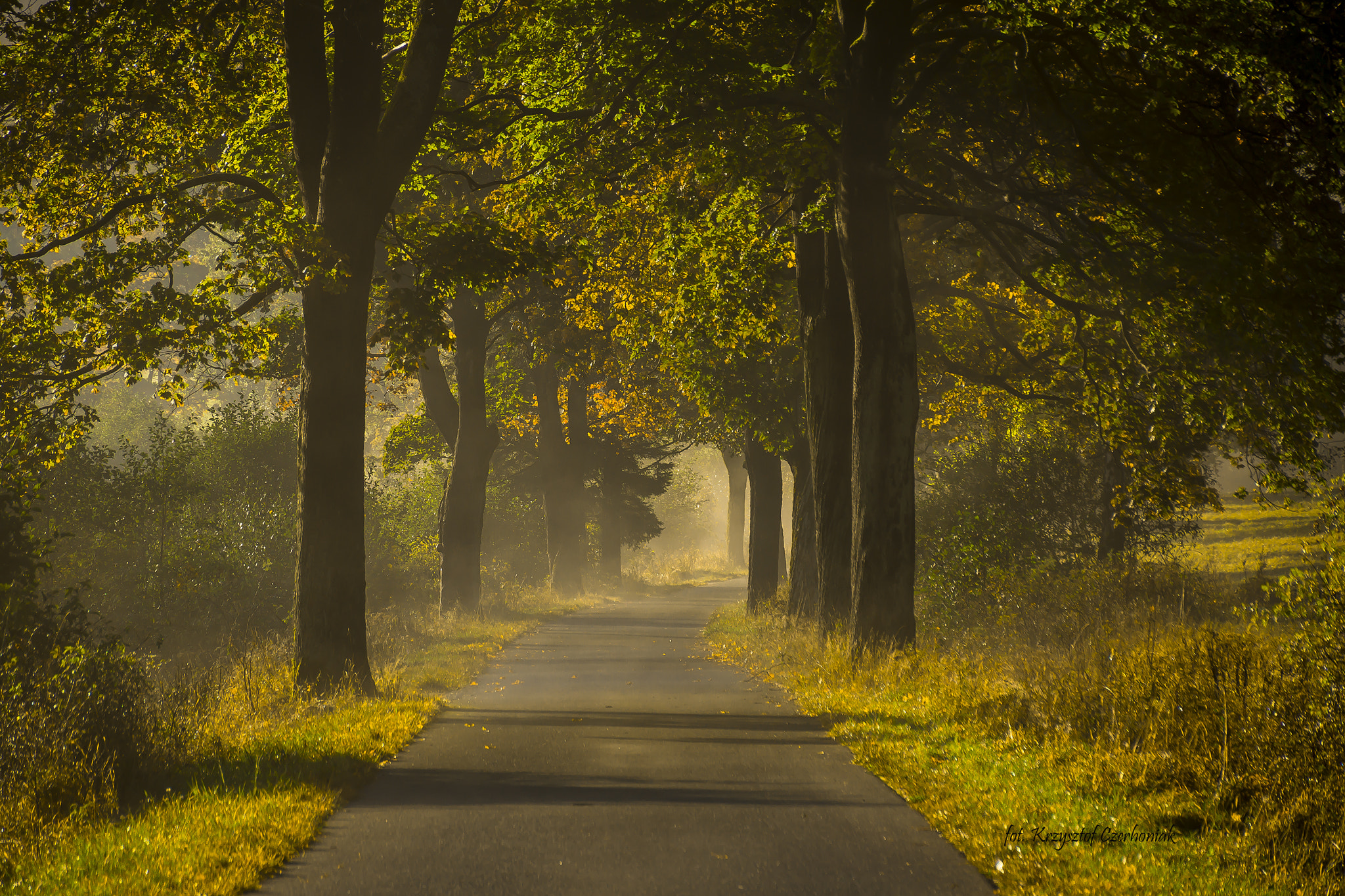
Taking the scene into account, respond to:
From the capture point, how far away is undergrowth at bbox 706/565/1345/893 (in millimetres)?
5512

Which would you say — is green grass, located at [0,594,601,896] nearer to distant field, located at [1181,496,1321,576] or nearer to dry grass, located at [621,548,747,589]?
distant field, located at [1181,496,1321,576]

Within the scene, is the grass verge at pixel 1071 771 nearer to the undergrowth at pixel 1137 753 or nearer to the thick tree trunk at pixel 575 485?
the undergrowth at pixel 1137 753

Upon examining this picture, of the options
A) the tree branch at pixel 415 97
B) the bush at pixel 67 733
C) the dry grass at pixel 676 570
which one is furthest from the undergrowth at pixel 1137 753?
the dry grass at pixel 676 570

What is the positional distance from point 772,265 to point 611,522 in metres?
23.3

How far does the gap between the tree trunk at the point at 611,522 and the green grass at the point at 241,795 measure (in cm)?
2483

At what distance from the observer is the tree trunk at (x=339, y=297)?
12.4m

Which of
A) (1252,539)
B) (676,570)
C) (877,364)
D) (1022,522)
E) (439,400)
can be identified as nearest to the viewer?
(877,364)

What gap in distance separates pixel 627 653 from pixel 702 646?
202 centimetres

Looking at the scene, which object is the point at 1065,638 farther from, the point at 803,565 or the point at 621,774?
the point at 621,774

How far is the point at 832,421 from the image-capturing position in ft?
54.6

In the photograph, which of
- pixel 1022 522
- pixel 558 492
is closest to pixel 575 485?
pixel 558 492

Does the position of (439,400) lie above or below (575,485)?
above

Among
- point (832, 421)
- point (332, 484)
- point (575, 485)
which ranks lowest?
point (332, 484)

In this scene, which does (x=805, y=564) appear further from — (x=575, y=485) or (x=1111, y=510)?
(x=575, y=485)
